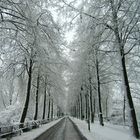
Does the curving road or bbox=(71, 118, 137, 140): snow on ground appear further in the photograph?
the curving road

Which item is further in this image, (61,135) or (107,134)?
(61,135)

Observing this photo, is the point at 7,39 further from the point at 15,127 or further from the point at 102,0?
the point at 15,127

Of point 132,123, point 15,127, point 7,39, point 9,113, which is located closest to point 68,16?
point 7,39

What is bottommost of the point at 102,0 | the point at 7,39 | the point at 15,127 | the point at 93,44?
the point at 15,127

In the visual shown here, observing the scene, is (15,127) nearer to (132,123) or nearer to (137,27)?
(132,123)

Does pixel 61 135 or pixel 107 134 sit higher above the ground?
pixel 107 134

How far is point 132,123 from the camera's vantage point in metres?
8.70

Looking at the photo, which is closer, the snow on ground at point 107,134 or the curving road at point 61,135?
the snow on ground at point 107,134

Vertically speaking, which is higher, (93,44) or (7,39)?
(93,44)

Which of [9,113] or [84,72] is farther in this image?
[9,113]

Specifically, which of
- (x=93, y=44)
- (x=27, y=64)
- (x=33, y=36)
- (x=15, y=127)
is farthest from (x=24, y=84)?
(x=33, y=36)

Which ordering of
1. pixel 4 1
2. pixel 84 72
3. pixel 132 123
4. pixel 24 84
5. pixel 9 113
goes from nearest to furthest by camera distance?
pixel 4 1 → pixel 132 123 → pixel 24 84 → pixel 84 72 → pixel 9 113

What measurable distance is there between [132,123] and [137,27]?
507 centimetres

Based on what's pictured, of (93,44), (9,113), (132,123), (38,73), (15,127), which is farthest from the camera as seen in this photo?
(9,113)
